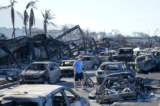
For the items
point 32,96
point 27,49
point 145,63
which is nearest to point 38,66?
point 145,63

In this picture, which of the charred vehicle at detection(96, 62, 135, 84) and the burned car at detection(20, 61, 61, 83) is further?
the burned car at detection(20, 61, 61, 83)

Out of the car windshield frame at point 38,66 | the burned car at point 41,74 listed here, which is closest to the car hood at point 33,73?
the burned car at point 41,74

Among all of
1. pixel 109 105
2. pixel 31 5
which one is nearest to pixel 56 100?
pixel 109 105

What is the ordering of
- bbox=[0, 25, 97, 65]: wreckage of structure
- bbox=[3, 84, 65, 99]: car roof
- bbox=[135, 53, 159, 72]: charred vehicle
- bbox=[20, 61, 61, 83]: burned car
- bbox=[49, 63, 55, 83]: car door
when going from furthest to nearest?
bbox=[0, 25, 97, 65]: wreckage of structure, bbox=[135, 53, 159, 72]: charred vehicle, bbox=[49, 63, 55, 83]: car door, bbox=[20, 61, 61, 83]: burned car, bbox=[3, 84, 65, 99]: car roof

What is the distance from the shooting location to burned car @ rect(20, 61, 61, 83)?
18.5 metres

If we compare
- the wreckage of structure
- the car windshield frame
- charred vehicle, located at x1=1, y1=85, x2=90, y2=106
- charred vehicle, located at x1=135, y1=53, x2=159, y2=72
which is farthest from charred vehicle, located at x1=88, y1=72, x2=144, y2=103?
the wreckage of structure

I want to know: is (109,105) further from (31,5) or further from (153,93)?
(31,5)

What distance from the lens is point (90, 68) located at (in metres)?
32.8

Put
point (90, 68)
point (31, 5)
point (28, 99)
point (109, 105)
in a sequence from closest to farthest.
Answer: point (28, 99) → point (109, 105) → point (90, 68) → point (31, 5)

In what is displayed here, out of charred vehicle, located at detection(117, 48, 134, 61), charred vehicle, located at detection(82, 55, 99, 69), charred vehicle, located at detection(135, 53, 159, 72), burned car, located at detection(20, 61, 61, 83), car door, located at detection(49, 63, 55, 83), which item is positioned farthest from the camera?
charred vehicle, located at detection(117, 48, 134, 61)

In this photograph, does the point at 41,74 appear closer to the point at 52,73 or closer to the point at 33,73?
the point at 33,73

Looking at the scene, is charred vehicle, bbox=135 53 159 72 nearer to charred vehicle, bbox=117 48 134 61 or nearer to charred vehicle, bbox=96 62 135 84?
charred vehicle, bbox=96 62 135 84

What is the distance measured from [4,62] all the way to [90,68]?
9.47 metres

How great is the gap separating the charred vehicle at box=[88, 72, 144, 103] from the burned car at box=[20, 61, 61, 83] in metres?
5.74
